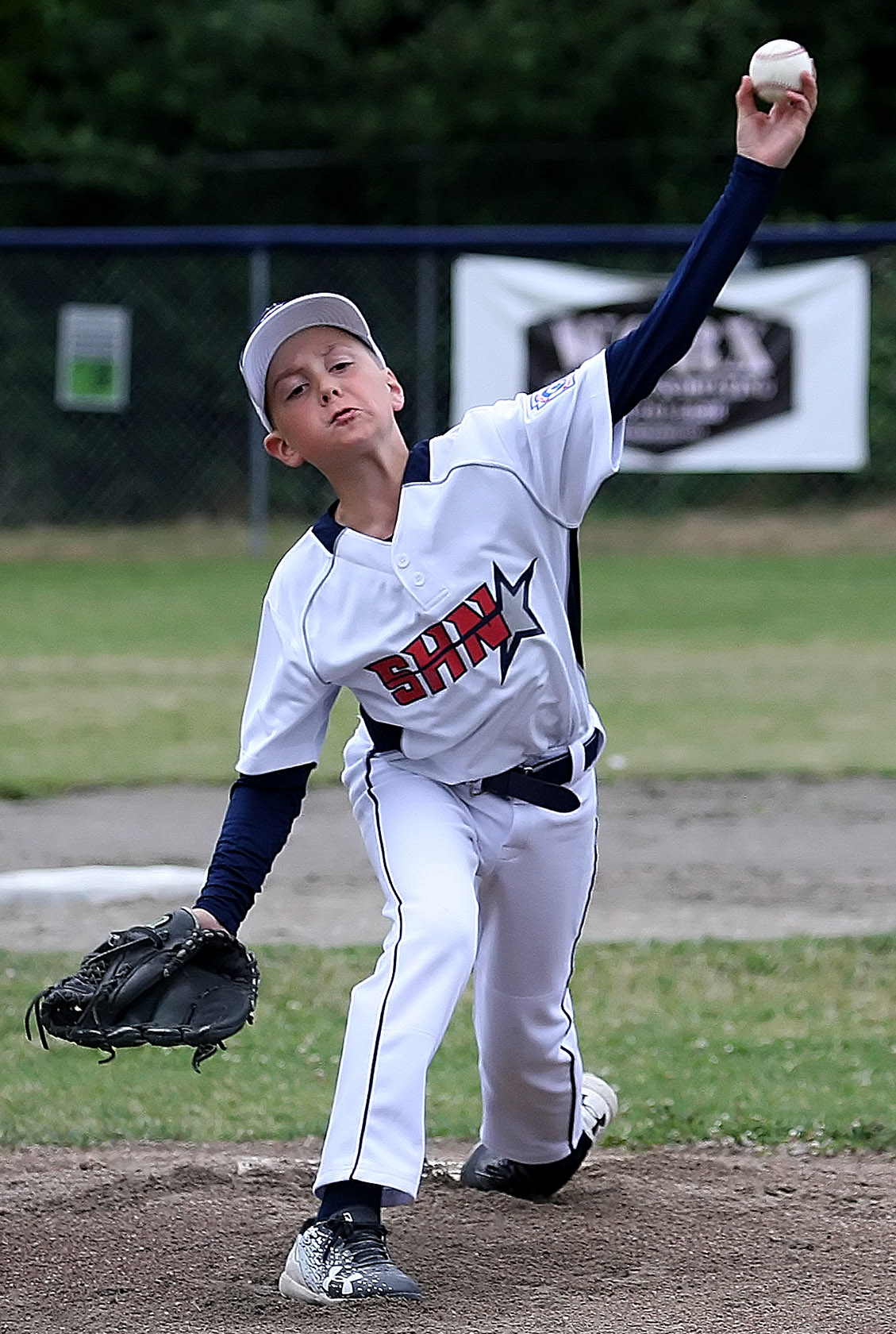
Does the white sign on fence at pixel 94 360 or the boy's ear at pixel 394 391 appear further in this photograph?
the white sign on fence at pixel 94 360

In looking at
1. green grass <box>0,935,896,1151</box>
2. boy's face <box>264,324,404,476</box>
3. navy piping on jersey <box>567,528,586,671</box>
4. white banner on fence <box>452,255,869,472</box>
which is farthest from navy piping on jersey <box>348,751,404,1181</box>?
white banner on fence <box>452,255,869,472</box>

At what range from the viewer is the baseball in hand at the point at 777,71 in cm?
271

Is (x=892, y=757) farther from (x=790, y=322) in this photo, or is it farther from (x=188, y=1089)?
(x=790, y=322)

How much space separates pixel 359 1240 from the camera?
264cm

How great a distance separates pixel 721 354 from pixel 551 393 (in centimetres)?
979

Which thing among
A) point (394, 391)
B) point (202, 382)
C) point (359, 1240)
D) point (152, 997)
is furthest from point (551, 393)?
point (202, 382)

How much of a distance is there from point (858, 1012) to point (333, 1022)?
1161mm

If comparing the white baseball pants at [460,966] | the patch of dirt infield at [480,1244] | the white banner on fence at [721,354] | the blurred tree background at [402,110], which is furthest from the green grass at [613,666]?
the blurred tree background at [402,110]

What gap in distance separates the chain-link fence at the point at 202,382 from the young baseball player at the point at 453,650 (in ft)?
33.3

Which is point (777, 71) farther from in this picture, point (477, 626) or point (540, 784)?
point (540, 784)

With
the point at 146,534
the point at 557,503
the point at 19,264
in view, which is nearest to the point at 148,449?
the point at 146,534

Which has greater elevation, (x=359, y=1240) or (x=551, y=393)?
(x=551, y=393)

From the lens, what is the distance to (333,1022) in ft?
14.1

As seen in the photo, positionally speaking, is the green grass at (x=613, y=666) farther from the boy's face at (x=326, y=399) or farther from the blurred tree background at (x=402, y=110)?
the blurred tree background at (x=402, y=110)
